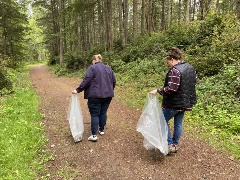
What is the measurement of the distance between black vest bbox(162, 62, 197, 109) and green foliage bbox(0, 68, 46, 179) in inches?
111

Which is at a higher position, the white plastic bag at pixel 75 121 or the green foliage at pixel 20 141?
the white plastic bag at pixel 75 121

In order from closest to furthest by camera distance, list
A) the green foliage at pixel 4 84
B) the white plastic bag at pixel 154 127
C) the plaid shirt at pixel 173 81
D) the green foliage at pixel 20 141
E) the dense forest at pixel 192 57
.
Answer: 1. the plaid shirt at pixel 173 81
2. the green foliage at pixel 20 141
3. the white plastic bag at pixel 154 127
4. the dense forest at pixel 192 57
5. the green foliage at pixel 4 84

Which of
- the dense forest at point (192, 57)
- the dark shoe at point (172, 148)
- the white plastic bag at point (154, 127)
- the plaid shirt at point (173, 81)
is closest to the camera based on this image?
the plaid shirt at point (173, 81)

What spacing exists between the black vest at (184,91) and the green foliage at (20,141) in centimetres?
282

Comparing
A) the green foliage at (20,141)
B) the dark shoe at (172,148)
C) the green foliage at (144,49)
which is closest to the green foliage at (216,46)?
the green foliage at (144,49)

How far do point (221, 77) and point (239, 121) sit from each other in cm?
255

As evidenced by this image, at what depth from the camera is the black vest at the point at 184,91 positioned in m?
3.80

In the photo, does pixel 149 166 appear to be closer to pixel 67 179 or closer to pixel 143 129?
pixel 143 129

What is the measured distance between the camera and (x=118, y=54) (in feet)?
55.5

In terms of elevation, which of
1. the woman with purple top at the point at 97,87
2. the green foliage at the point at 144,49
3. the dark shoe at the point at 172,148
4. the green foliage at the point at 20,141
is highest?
the green foliage at the point at 144,49

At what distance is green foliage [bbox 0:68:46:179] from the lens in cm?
394

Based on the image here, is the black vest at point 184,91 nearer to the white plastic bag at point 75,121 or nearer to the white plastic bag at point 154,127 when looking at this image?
the white plastic bag at point 154,127

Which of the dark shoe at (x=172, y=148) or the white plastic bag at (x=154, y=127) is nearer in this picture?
the white plastic bag at (x=154, y=127)

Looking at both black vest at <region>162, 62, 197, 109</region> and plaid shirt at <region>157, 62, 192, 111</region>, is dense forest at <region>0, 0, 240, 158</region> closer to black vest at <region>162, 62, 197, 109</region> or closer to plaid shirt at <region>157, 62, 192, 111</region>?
black vest at <region>162, 62, 197, 109</region>
